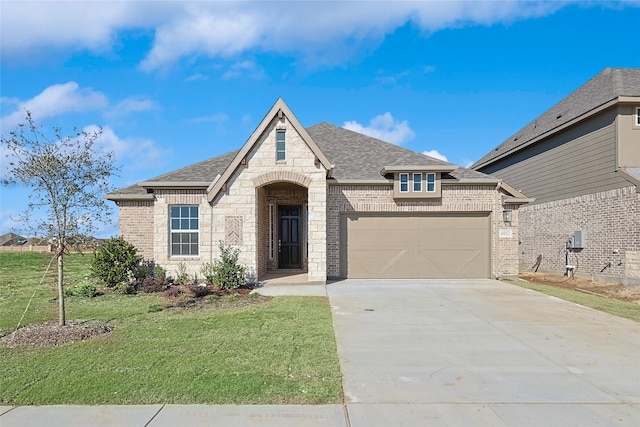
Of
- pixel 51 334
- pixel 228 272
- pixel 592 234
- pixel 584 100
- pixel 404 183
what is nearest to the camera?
pixel 51 334

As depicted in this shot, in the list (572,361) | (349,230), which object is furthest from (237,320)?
(349,230)

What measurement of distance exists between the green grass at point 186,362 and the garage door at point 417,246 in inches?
256

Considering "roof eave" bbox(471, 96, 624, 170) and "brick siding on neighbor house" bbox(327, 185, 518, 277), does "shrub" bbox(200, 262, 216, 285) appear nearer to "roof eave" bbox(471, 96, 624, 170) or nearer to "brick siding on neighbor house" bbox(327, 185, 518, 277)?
"brick siding on neighbor house" bbox(327, 185, 518, 277)

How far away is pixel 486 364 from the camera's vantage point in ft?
18.9

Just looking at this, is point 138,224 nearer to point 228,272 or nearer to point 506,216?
point 228,272

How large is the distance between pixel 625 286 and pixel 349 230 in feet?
31.1

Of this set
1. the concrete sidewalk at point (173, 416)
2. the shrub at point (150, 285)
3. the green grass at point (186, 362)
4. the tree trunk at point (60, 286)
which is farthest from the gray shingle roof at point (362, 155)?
the concrete sidewalk at point (173, 416)

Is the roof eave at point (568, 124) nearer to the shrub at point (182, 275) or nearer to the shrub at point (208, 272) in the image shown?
the shrub at point (208, 272)

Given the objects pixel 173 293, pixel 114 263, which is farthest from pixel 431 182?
pixel 114 263

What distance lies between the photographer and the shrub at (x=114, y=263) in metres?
12.9

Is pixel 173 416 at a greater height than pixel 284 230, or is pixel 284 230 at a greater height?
pixel 284 230

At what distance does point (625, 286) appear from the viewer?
1411 centimetres

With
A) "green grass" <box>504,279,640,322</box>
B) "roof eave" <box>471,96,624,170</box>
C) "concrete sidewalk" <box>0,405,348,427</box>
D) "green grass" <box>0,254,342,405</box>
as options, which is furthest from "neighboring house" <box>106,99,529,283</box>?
"concrete sidewalk" <box>0,405,348,427</box>

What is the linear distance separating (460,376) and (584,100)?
57.0ft
